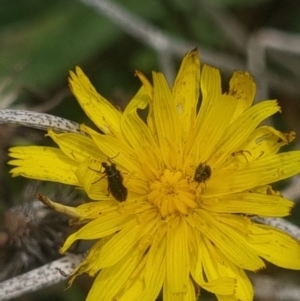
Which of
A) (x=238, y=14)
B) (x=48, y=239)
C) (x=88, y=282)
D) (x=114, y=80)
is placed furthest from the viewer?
(x=238, y=14)

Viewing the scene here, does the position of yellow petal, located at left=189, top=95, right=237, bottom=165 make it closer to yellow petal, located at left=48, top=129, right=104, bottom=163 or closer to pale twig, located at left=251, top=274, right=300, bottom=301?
yellow petal, located at left=48, top=129, right=104, bottom=163

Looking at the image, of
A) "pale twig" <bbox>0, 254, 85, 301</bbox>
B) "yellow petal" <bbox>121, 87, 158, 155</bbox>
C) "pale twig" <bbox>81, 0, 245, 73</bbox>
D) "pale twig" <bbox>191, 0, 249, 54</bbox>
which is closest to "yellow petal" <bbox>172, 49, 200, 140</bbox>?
"yellow petal" <bbox>121, 87, 158, 155</bbox>

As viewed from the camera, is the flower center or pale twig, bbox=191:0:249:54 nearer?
the flower center

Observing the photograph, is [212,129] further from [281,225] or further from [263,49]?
[263,49]

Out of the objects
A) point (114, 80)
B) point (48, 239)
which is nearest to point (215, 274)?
point (48, 239)

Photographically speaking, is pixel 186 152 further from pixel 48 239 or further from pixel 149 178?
pixel 48 239

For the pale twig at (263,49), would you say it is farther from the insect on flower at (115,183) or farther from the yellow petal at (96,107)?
the insect on flower at (115,183)

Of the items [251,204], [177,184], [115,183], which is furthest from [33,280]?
[251,204]
